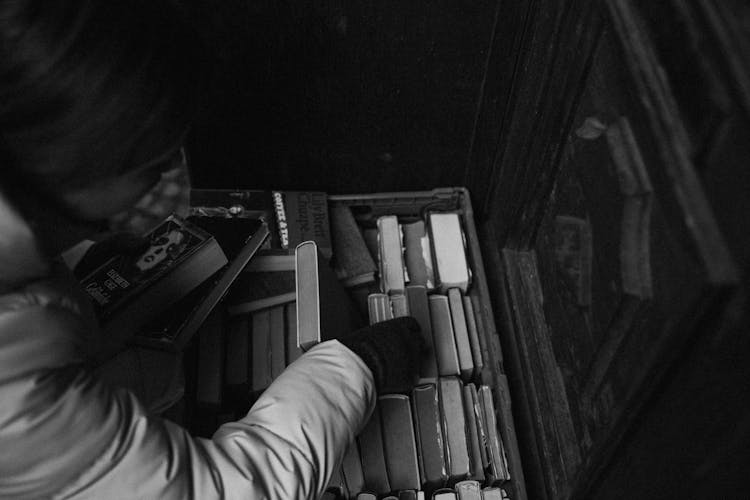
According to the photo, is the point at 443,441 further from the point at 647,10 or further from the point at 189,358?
the point at 647,10

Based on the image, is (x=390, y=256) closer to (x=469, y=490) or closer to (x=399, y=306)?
(x=399, y=306)

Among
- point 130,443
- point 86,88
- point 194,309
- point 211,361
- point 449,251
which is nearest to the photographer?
point 86,88

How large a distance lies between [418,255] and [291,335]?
1.16 ft

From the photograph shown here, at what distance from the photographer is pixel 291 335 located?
1.45 meters

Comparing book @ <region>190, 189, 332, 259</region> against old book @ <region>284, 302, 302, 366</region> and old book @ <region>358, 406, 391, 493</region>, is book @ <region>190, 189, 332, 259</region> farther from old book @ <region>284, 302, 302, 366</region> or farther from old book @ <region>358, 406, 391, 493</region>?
old book @ <region>358, 406, 391, 493</region>

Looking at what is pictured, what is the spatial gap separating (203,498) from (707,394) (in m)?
0.60

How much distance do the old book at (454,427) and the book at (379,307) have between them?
19 centimetres

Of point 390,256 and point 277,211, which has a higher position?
point 277,211

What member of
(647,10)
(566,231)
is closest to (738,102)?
(647,10)

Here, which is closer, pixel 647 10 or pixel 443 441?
pixel 647 10

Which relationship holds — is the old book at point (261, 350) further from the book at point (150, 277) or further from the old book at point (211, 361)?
the book at point (150, 277)

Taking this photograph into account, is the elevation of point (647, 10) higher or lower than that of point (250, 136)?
lower

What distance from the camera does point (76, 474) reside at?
0.76m

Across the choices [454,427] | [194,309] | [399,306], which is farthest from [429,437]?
[194,309]
